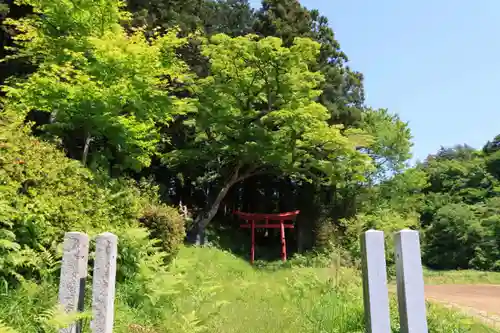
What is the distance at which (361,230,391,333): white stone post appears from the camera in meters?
2.62

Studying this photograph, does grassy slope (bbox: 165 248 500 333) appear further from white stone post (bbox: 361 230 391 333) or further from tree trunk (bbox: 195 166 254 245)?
tree trunk (bbox: 195 166 254 245)

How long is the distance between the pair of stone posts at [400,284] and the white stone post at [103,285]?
1.58 meters

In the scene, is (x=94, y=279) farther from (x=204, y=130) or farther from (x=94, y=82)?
(x=204, y=130)

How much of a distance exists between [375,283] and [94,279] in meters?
1.71

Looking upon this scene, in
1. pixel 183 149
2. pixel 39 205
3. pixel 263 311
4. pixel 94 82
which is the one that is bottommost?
pixel 263 311

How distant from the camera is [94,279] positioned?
2688 mm

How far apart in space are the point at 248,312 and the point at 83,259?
262cm

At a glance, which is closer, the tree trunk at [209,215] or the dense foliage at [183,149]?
the dense foliage at [183,149]

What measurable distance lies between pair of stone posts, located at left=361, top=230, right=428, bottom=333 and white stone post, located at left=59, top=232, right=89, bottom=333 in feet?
5.78

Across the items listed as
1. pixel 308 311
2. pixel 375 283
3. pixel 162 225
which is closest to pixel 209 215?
pixel 162 225

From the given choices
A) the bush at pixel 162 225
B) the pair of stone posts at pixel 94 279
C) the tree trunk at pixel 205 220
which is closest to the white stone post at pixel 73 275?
the pair of stone posts at pixel 94 279

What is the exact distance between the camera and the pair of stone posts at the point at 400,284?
255cm

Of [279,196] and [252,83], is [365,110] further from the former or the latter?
[252,83]

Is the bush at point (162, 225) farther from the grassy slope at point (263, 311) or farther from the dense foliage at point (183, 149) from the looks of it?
the grassy slope at point (263, 311)
